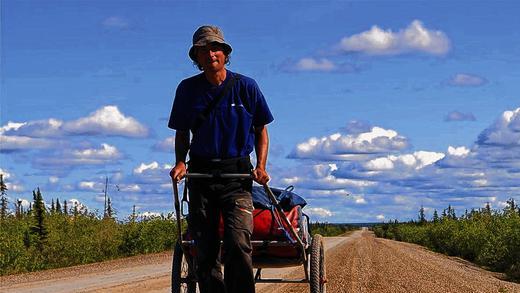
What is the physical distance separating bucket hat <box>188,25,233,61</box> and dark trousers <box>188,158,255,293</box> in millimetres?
895

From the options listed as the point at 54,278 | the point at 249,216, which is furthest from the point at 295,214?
the point at 54,278

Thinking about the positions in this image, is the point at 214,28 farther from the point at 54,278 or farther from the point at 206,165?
the point at 54,278

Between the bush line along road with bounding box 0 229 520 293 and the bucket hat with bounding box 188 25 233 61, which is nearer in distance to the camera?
the bucket hat with bounding box 188 25 233 61

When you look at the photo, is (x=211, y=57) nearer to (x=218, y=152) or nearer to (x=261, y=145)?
(x=218, y=152)

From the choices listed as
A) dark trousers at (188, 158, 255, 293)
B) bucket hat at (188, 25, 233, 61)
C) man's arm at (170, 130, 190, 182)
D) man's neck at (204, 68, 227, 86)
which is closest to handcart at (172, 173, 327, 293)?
dark trousers at (188, 158, 255, 293)

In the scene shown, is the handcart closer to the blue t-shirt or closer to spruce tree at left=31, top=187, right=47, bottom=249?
the blue t-shirt

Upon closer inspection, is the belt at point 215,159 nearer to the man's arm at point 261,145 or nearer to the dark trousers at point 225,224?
the dark trousers at point 225,224

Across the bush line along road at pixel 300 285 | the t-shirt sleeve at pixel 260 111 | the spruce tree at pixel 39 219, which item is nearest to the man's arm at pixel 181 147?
the t-shirt sleeve at pixel 260 111

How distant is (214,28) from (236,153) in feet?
3.21

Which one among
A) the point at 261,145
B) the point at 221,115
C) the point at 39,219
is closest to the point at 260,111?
the point at 261,145

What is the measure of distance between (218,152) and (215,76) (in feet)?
1.94

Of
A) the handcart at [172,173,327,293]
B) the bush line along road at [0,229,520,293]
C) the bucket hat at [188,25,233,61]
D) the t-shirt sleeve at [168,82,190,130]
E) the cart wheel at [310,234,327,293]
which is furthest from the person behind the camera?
the bush line along road at [0,229,520,293]

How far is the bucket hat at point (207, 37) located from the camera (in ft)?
22.6

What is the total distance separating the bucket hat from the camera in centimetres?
689
